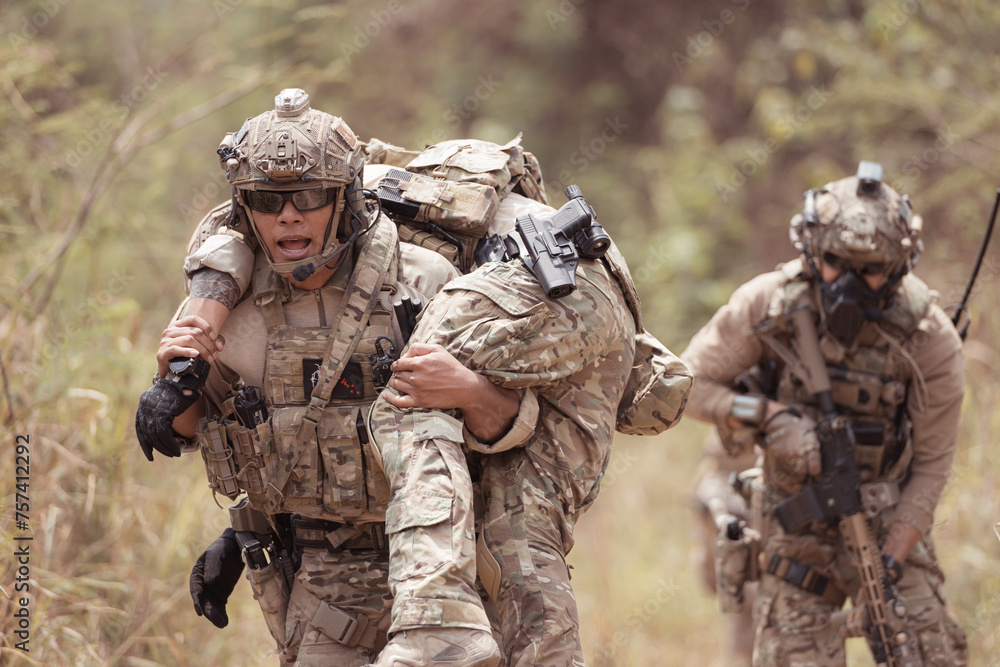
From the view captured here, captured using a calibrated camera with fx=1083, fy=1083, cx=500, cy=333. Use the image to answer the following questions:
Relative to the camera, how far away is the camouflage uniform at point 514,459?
3.00 metres

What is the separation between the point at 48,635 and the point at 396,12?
458 inches

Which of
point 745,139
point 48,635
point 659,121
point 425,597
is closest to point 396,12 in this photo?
point 659,121

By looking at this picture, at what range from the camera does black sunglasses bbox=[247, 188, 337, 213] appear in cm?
344

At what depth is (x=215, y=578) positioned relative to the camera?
382 cm
